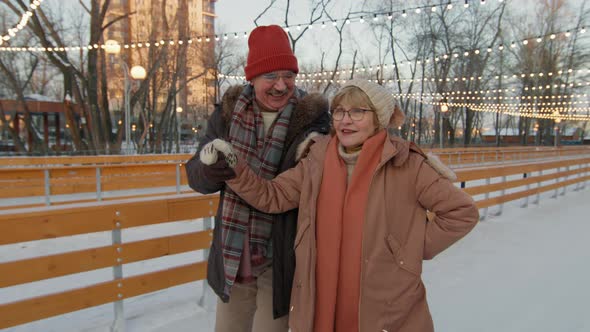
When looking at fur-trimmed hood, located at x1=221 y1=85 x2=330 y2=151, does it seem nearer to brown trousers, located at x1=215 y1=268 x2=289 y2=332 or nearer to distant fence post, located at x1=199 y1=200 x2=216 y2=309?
brown trousers, located at x1=215 y1=268 x2=289 y2=332

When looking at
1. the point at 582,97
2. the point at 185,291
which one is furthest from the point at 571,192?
the point at 582,97

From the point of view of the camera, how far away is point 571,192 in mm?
9984

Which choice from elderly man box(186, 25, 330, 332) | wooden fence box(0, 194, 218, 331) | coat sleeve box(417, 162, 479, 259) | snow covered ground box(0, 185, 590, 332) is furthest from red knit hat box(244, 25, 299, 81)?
snow covered ground box(0, 185, 590, 332)

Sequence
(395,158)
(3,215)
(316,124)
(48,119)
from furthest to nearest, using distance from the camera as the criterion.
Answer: (48,119) → (3,215) → (316,124) → (395,158)

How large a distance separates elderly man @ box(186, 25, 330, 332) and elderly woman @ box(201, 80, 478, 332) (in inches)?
3.8

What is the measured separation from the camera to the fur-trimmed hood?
5.80 feet

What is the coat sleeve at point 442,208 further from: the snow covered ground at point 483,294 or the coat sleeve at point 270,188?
the snow covered ground at point 483,294

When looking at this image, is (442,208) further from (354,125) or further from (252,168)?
(252,168)

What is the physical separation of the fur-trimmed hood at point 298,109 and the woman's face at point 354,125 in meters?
0.20

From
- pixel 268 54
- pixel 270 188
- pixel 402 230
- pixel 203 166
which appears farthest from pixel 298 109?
pixel 402 230

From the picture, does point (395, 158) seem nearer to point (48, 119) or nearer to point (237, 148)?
point (237, 148)

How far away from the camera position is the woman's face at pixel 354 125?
1585 mm

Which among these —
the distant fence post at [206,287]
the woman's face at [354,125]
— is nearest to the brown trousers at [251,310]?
the woman's face at [354,125]

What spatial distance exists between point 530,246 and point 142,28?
70.1 ft
